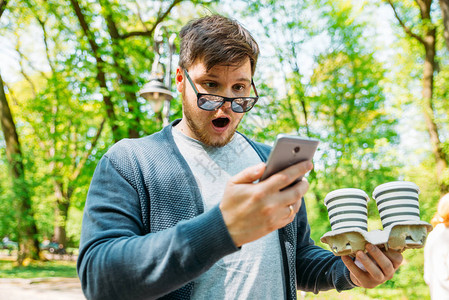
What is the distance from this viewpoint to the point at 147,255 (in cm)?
106

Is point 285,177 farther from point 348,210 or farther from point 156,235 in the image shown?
point 348,210

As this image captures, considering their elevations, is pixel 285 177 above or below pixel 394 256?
above

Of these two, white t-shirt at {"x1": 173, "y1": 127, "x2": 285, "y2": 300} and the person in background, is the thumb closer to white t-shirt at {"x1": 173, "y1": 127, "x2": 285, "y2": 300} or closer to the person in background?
white t-shirt at {"x1": 173, "y1": 127, "x2": 285, "y2": 300}

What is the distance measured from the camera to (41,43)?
2086 centimetres

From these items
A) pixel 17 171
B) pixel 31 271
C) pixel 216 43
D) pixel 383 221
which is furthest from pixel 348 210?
pixel 17 171

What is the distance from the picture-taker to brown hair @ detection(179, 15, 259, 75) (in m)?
1.81

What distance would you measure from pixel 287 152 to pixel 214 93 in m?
0.90

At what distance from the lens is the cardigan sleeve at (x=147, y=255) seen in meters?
1.01

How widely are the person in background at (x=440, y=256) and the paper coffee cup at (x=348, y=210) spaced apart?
128 inches

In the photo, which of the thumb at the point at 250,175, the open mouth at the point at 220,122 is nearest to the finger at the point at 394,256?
the thumb at the point at 250,175

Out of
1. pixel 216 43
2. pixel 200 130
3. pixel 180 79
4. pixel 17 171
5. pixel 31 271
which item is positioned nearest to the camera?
pixel 216 43

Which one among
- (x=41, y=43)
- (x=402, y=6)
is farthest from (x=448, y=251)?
(x=41, y=43)

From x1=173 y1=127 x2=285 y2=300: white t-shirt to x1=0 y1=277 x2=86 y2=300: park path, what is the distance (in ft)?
36.7

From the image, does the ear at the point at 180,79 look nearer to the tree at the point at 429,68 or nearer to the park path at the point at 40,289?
the park path at the point at 40,289
